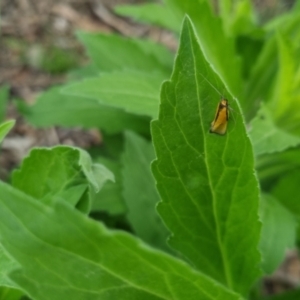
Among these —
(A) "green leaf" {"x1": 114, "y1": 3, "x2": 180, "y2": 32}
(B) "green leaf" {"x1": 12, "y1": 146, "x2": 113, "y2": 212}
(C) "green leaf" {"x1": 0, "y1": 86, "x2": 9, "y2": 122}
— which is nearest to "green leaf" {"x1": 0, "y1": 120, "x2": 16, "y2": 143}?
(B) "green leaf" {"x1": 12, "y1": 146, "x2": 113, "y2": 212}

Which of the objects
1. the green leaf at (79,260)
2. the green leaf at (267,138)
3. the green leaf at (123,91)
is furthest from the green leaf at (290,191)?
the green leaf at (79,260)

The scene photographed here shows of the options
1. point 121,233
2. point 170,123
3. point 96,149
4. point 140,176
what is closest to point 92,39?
point 96,149

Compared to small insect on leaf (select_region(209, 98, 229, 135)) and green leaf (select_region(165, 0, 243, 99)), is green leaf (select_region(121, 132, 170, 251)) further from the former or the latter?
small insect on leaf (select_region(209, 98, 229, 135))

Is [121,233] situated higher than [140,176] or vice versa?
[121,233]

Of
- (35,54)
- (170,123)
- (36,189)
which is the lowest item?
(35,54)

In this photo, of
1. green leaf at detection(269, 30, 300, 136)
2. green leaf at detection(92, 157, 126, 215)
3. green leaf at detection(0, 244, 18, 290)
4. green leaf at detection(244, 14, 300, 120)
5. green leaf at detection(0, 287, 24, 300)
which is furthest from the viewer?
green leaf at detection(244, 14, 300, 120)

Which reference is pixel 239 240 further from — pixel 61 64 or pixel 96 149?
pixel 61 64

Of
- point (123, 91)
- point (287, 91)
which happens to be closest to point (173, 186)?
point (123, 91)
